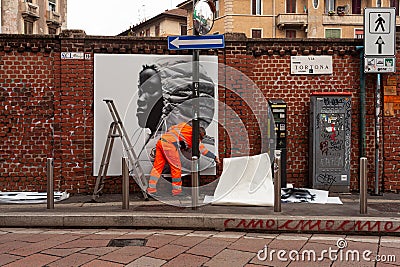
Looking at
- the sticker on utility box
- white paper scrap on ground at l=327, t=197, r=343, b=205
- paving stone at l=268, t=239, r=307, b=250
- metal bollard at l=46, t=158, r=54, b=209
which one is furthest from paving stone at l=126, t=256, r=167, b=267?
the sticker on utility box

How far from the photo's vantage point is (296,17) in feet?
137

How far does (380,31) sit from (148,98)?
194 inches

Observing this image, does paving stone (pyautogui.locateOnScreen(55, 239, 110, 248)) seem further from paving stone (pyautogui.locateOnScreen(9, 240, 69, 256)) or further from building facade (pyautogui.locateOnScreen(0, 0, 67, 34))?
building facade (pyautogui.locateOnScreen(0, 0, 67, 34))

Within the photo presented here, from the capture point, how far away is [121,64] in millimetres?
10094

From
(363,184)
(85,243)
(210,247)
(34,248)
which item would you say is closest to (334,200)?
(363,184)

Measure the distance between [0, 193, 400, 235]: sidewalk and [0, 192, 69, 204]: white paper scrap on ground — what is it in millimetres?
647

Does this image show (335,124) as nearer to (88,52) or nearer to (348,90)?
(348,90)

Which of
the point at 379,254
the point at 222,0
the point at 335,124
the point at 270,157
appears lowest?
the point at 379,254

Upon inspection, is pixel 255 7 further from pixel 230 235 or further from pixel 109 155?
pixel 230 235

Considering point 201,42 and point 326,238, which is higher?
point 201,42

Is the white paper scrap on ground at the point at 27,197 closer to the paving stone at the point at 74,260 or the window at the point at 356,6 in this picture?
the paving stone at the point at 74,260

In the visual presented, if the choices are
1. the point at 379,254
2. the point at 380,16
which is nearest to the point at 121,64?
the point at 380,16

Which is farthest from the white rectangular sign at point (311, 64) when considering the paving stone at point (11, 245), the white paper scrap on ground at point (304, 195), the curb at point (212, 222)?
the paving stone at point (11, 245)

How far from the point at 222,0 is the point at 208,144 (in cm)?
3504
